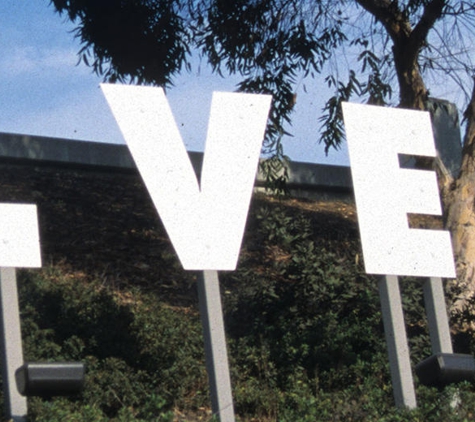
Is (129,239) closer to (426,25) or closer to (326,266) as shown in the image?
(326,266)

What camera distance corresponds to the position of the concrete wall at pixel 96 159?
602 inches

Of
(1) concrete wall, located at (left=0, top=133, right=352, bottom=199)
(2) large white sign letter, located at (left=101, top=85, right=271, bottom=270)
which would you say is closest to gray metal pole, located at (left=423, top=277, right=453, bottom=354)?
(2) large white sign letter, located at (left=101, top=85, right=271, bottom=270)

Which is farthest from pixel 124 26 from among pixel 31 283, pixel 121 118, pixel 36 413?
pixel 36 413

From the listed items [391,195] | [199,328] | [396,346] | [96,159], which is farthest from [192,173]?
[96,159]

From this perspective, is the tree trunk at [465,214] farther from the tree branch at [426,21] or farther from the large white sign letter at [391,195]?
the large white sign letter at [391,195]

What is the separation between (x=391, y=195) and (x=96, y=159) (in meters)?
8.12

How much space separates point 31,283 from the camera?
10.6 m

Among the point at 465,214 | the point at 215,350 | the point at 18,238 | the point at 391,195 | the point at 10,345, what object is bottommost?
the point at 215,350

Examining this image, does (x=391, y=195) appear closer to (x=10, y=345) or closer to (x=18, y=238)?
(x=18, y=238)

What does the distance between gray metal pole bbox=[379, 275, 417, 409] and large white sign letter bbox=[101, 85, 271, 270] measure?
3.98ft

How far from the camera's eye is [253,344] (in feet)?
33.4

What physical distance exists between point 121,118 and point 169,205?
0.67 m

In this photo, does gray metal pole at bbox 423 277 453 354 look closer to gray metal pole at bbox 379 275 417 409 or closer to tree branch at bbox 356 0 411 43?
gray metal pole at bbox 379 275 417 409

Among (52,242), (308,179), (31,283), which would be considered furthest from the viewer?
(308,179)
